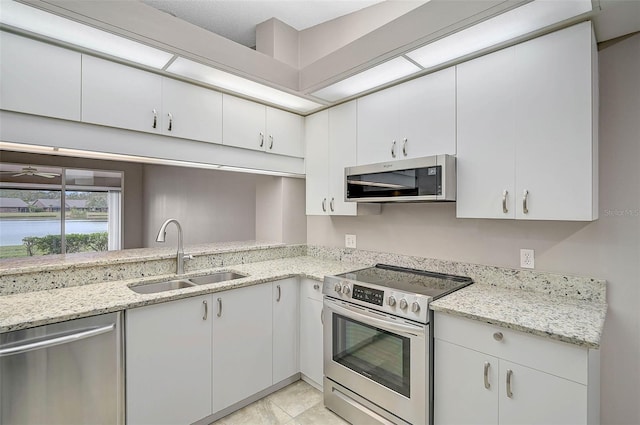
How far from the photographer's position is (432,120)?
6.75ft

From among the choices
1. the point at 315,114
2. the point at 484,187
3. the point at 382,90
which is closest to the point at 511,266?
the point at 484,187

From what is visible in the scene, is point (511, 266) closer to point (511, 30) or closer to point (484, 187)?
point (484, 187)

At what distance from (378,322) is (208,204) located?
3.69 metres

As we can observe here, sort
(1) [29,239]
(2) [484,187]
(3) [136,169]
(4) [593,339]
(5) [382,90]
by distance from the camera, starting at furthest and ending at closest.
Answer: (3) [136,169] < (1) [29,239] < (5) [382,90] < (2) [484,187] < (4) [593,339]

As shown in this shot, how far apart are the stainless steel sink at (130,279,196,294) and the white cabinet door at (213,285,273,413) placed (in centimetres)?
40

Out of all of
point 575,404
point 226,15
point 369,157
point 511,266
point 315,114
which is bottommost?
point 575,404

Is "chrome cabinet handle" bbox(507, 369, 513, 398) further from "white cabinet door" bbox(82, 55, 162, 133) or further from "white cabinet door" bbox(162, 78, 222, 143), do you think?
"white cabinet door" bbox(82, 55, 162, 133)

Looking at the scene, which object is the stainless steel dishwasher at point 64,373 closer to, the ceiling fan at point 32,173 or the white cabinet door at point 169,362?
the white cabinet door at point 169,362

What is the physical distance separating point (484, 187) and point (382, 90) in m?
1.07

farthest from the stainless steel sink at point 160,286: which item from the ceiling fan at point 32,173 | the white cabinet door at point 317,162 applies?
the ceiling fan at point 32,173

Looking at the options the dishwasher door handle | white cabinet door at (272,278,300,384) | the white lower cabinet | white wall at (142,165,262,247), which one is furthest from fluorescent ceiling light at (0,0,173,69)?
white wall at (142,165,262,247)

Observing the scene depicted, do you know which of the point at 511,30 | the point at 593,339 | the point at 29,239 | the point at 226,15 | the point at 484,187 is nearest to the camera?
the point at 593,339

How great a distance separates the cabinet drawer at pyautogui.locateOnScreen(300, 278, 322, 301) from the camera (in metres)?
2.33

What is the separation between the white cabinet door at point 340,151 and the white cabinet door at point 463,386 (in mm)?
1304
